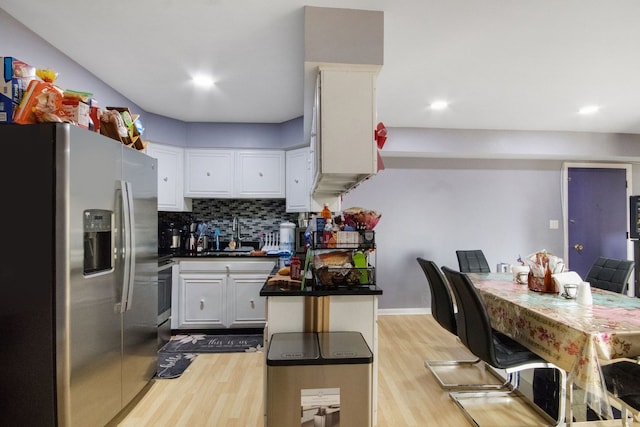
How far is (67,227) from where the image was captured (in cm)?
152

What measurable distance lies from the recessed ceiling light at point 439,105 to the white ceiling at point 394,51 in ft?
0.27

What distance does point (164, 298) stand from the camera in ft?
10.5

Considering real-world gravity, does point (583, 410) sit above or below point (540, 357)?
below

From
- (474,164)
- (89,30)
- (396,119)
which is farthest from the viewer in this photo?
(474,164)

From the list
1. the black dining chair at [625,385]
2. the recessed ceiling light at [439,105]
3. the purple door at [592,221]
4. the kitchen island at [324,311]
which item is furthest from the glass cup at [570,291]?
the purple door at [592,221]

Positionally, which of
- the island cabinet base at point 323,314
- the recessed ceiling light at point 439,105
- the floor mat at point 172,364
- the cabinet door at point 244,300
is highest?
the recessed ceiling light at point 439,105

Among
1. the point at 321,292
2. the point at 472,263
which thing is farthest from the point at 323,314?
the point at 472,263

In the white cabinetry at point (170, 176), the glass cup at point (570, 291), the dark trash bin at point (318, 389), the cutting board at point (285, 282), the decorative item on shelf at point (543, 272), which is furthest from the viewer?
the white cabinetry at point (170, 176)

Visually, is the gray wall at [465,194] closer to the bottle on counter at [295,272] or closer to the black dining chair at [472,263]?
the black dining chair at [472,263]

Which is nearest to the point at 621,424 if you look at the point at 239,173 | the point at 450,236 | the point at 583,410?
the point at 583,410

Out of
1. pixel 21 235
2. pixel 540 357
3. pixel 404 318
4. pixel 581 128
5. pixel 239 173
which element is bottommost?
pixel 404 318

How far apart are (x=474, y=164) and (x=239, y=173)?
10.5 ft

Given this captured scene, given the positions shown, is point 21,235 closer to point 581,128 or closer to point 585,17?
point 585,17

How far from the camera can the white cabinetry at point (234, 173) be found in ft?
12.6
